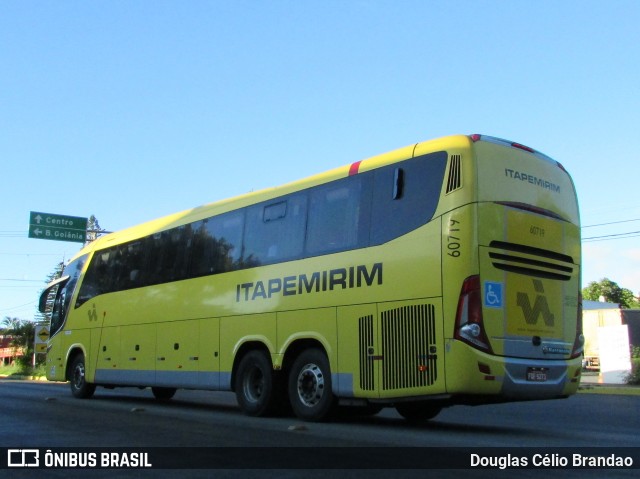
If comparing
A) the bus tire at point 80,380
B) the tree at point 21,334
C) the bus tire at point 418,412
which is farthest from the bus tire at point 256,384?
the tree at point 21,334

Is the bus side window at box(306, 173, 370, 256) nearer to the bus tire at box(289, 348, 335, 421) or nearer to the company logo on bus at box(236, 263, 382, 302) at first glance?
the company logo on bus at box(236, 263, 382, 302)

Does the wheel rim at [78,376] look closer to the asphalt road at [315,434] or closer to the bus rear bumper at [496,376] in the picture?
the asphalt road at [315,434]

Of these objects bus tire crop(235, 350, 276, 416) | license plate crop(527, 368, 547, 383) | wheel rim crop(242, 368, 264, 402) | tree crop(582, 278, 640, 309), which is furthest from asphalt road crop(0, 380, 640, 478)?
tree crop(582, 278, 640, 309)

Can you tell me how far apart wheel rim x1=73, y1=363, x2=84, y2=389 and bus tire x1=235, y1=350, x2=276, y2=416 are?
269 inches

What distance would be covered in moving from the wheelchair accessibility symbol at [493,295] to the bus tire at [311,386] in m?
2.77

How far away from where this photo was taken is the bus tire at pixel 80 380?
1711 cm

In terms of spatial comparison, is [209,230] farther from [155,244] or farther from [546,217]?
[546,217]

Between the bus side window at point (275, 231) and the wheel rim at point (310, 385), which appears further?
the bus side window at point (275, 231)

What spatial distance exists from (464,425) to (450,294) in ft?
9.74

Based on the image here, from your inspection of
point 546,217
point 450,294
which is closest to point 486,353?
point 450,294

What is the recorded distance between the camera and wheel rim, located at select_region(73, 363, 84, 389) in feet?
56.6

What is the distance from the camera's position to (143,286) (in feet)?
49.4

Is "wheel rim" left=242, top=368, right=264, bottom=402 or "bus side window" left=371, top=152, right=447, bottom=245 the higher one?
"bus side window" left=371, top=152, right=447, bottom=245

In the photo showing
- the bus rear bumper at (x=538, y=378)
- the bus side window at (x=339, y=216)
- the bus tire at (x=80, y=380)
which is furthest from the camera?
the bus tire at (x=80, y=380)
